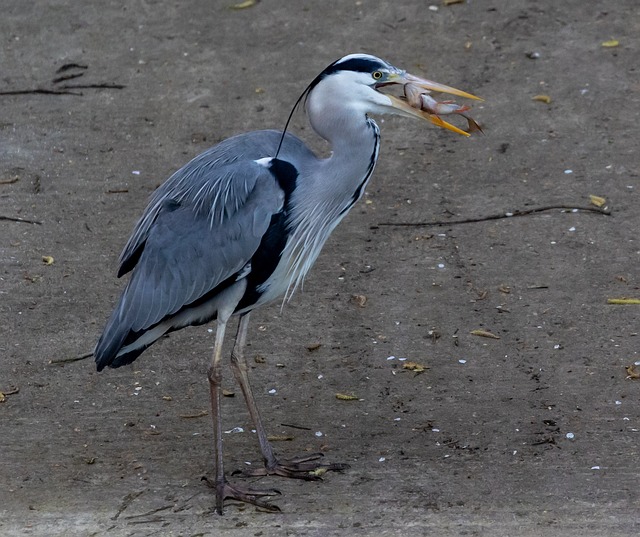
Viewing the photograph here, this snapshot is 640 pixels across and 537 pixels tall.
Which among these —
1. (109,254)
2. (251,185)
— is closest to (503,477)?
(251,185)

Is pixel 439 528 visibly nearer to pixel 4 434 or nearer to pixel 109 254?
pixel 4 434

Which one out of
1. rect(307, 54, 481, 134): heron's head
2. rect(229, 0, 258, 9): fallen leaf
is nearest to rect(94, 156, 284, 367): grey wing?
rect(307, 54, 481, 134): heron's head

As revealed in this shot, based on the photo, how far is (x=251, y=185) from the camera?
4629 millimetres

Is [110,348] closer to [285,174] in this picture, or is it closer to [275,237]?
[275,237]

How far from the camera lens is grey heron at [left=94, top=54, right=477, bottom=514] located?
181 inches

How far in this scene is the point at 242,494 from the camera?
4586 millimetres

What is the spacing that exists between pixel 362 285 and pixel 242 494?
6.40 feet

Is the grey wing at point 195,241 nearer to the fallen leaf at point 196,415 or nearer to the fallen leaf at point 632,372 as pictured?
the fallen leaf at point 196,415

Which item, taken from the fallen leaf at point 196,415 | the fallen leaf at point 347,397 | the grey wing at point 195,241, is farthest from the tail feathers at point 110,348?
the fallen leaf at point 347,397

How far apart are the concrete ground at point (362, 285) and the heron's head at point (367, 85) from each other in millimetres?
1466

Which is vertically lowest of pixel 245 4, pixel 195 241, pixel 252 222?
pixel 245 4

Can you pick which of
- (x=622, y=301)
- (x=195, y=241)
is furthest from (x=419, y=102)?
(x=622, y=301)

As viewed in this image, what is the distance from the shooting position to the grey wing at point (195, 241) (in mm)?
4637

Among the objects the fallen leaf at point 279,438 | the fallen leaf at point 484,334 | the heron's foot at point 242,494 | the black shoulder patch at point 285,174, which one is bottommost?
the fallen leaf at point 279,438
